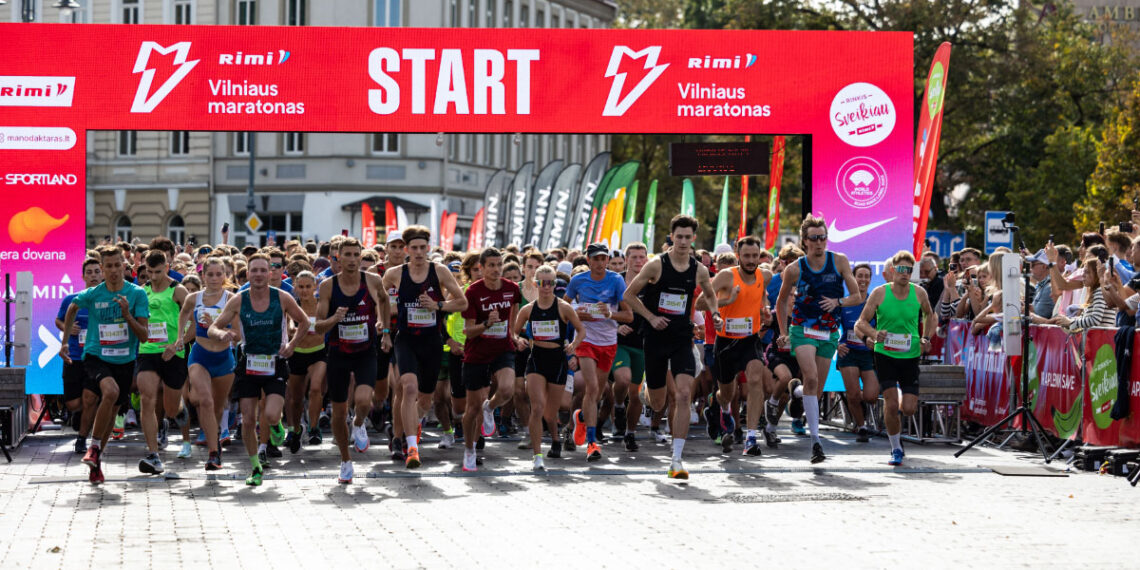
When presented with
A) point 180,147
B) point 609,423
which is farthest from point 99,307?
point 180,147

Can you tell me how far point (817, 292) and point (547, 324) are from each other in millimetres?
2343

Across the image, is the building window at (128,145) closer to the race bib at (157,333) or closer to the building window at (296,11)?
the building window at (296,11)

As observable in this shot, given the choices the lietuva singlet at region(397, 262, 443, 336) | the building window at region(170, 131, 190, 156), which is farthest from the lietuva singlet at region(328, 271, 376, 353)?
the building window at region(170, 131, 190, 156)

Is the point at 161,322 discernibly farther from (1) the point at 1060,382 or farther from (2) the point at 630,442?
(1) the point at 1060,382

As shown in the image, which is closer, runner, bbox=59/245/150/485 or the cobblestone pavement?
the cobblestone pavement

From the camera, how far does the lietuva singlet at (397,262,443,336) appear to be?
42.0 ft

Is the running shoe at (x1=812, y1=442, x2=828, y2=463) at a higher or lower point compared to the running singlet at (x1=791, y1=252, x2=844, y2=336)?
lower

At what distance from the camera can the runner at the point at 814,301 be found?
44.5 feet

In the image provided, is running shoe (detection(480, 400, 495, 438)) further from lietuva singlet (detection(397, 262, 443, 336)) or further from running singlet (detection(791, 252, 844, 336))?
running singlet (detection(791, 252, 844, 336))

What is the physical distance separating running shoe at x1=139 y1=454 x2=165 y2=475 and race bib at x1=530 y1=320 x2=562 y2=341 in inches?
123

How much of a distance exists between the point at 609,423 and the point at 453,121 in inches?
146

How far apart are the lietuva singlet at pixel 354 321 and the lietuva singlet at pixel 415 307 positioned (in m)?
0.42

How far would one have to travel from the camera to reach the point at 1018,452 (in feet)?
48.4

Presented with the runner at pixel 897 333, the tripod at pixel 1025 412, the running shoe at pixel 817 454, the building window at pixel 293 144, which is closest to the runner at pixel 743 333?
the running shoe at pixel 817 454
